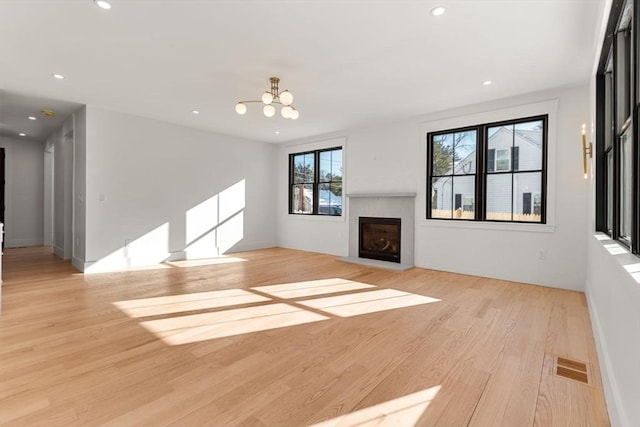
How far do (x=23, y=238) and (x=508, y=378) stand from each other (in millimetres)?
10106

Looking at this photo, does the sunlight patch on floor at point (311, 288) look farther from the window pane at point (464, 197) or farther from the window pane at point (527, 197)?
the window pane at point (527, 197)

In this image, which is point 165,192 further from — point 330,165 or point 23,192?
point 23,192

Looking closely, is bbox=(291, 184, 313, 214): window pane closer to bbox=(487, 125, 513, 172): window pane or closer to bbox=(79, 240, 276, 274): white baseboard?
bbox=(79, 240, 276, 274): white baseboard

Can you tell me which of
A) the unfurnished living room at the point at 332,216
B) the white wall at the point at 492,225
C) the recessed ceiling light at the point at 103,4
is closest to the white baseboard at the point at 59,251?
the unfurnished living room at the point at 332,216

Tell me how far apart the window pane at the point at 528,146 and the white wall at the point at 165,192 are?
17.5ft

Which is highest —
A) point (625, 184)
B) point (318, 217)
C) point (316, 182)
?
point (316, 182)

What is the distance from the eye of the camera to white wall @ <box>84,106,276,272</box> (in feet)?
16.6

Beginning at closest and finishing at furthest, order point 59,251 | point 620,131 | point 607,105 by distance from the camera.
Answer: point 620,131
point 607,105
point 59,251

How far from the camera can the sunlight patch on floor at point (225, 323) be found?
8.39 ft

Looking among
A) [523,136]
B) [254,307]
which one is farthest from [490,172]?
[254,307]

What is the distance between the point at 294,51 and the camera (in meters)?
3.06

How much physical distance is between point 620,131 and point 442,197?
123 inches

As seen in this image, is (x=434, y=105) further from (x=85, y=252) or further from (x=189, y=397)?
(x=85, y=252)

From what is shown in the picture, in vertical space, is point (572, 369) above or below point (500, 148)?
below
